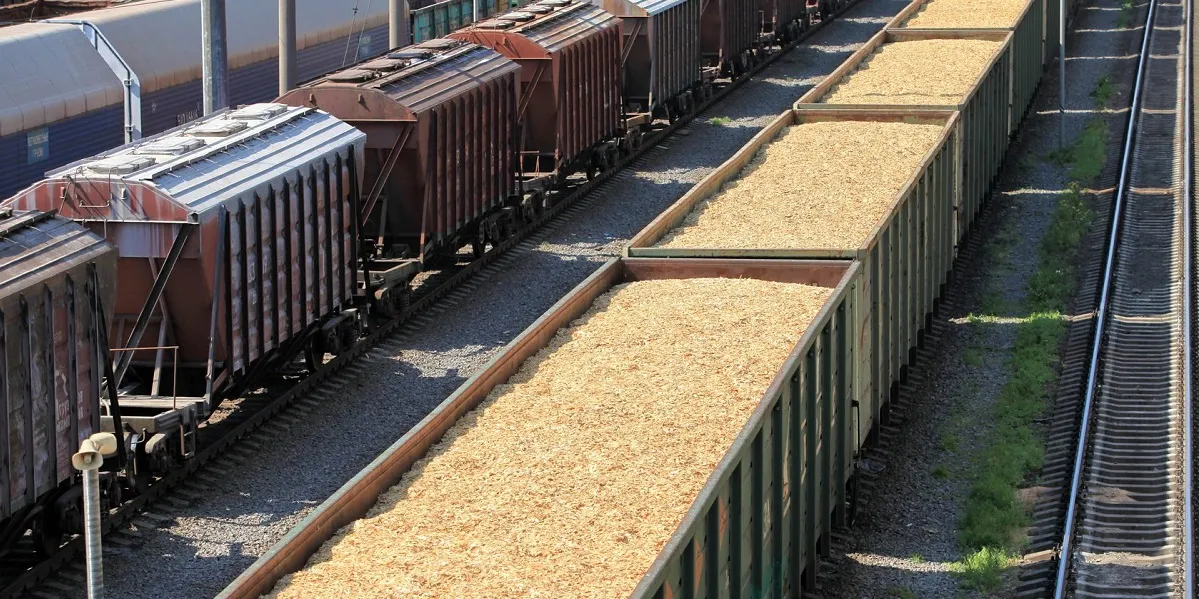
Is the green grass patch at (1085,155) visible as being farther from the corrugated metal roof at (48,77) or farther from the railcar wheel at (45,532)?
the railcar wheel at (45,532)

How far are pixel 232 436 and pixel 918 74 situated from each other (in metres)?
16.2

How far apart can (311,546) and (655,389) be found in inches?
152

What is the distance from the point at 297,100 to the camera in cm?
2383

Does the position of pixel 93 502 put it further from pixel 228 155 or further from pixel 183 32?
pixel 183 32

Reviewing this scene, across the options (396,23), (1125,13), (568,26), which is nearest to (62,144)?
(396,23)

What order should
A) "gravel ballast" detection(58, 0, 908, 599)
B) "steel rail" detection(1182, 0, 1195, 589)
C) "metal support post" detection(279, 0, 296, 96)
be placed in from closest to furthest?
"steel rail" detection(1182, 0, 1195, 589), "gravel ballast" detection(58, 0, 908, 599), "metal support post" detection(279, 0, 296, 96)

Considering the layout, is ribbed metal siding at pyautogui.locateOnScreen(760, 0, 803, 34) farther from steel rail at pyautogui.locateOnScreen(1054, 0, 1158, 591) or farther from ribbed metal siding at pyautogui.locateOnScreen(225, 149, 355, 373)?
ribbed metal siding at pyautogui.locateOnScreen(225, 149, 355, 373)

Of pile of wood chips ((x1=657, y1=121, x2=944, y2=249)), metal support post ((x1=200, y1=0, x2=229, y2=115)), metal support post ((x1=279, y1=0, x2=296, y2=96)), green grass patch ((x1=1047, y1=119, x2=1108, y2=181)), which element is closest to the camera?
pile of wood chips ((x1=657, y1=121, x2=944, y2=249))

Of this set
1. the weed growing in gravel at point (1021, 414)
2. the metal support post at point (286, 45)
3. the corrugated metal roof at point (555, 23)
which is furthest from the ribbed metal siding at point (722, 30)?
the metal support post at point (286, 45)

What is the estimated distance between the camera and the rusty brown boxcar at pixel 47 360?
1471 cm

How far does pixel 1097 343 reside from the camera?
22.6 meters

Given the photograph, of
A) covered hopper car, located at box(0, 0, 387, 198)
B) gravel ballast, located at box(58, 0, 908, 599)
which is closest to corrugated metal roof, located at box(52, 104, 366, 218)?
gravel ballast, located at box(58, 0, 908, 599)

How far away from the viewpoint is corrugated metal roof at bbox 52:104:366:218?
18031 millimetres

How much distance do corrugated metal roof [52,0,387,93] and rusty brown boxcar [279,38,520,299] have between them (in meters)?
6.66
